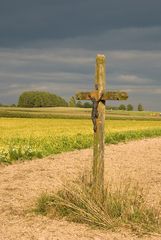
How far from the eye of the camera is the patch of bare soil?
8.20 m

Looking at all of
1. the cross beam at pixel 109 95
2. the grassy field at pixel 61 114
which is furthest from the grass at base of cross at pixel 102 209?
the grassy field at pixel 61 114

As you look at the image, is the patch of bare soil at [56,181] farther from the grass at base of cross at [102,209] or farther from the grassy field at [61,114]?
the grassy field at [61,114]

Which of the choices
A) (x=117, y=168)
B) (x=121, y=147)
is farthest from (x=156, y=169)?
(x=121, y=147)

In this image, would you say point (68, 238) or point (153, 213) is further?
point (153, 213)

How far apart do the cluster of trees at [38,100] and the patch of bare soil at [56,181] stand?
116 metres

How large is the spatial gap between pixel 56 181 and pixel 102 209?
14.6 ft

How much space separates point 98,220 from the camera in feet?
28.3

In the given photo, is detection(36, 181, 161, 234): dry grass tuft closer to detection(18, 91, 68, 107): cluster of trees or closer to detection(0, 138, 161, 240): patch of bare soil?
detection(0, 138, 161, 240): patch of bare soil

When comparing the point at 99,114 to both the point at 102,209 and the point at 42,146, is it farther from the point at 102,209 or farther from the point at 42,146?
the point at 42,146

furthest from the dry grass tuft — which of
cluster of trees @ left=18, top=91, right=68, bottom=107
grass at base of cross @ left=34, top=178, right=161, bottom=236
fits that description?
cluster of trees @ left=18, top=91, right=68, bottom=107

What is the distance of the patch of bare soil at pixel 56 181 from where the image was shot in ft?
26.9

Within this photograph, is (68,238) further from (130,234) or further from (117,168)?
(117,168)

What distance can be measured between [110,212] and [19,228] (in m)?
1.59

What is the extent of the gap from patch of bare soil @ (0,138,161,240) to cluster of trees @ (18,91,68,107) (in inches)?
4567
